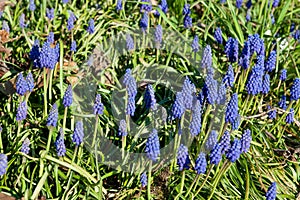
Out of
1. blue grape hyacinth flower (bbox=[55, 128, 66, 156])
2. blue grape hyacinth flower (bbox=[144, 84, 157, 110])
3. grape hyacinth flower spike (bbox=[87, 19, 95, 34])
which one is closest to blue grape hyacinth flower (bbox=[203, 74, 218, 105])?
blue grape hyacinth flower (bbox=[144, 84, 157, 110])

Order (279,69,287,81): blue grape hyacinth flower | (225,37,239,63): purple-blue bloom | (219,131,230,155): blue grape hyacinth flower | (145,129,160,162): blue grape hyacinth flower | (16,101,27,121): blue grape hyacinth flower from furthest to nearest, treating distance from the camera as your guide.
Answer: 1. (279,69,287,81): blue grape hyacinth flower
2. (225,37,239,63): purple-blue bloom
3. (16,101,27,121): blue grape hyacinth flower
4. (219,131,230,155): blue grape hyacinth flower
5. (145,129,160,162): blue grape hyacinth flower

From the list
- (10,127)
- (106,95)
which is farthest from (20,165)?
(106,95)

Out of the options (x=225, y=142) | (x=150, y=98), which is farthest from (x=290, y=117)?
(x=150, y=98)

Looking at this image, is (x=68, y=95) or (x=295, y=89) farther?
(x=295, y=89)

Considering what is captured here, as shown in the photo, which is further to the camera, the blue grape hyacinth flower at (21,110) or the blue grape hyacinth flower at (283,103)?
the blue grape hyacinth flower at (283,103)

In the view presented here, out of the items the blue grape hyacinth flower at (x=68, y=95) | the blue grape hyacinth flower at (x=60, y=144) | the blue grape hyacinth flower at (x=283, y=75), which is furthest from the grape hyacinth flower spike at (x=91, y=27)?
the blue grape hyacinth flower at (x=283, y=75)

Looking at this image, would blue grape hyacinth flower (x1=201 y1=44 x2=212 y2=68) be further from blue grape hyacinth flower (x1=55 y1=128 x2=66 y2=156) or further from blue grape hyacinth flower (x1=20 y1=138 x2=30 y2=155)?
blue grape hyacinth flower (x1=20 y1=138 x2=30 y2=155)

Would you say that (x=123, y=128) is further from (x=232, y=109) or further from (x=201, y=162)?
(x=232, y=109)

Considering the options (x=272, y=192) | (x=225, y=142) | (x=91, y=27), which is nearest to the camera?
(x=225, y=142)

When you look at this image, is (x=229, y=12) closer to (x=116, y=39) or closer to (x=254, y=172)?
(x=116, y=39)

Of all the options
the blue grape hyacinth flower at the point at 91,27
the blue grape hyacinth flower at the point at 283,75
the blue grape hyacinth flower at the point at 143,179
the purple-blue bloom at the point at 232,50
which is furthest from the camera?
the blue grape hyacinth flower at the point at 91,27

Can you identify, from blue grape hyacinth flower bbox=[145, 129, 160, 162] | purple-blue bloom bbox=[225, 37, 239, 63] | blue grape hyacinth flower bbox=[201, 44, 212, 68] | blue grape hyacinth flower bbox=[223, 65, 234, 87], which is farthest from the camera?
purple-blue bloom bbox=[225, 37, 239, 63]

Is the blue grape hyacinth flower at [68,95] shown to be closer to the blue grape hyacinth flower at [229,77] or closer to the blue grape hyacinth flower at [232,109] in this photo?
the blue grape hyacinth flower at [232,109]
